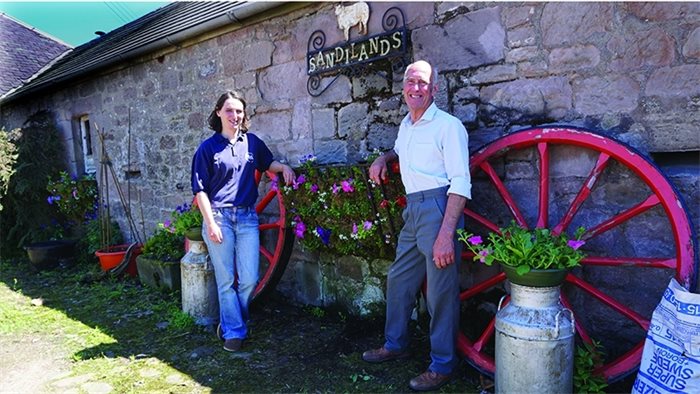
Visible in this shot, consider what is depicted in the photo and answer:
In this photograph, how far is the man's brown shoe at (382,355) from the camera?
3000 millimetres

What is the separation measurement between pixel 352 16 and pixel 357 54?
290 mm

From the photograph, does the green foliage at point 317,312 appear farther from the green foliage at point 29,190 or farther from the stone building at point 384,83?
the green foliage at point 29,190

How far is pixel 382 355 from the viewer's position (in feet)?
9.85

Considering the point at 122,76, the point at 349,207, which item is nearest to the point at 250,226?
the point at 349,207

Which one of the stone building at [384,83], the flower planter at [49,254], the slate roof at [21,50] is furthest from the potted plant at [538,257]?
the slate roof at [21,50]

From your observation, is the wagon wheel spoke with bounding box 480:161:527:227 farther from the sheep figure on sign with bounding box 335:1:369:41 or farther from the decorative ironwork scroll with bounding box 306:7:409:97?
the sheep figure on sign with bounding box 335:1:369:41

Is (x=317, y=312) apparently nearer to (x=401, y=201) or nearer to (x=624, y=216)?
(x=401, y=201)

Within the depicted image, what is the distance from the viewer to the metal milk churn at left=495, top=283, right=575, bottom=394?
225cm

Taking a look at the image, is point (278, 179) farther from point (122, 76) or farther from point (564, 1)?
point (122, 76)

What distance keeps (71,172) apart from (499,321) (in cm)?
711

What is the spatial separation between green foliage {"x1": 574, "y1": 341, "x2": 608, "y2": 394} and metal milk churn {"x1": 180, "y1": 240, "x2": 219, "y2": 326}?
2619 millimetres

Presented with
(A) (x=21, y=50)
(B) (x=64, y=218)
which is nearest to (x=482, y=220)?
(B) (x=64, y=218)

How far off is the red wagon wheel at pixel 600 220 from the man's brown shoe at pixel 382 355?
0.43 meters

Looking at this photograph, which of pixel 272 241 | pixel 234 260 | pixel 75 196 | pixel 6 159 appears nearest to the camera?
pixel 234 260
